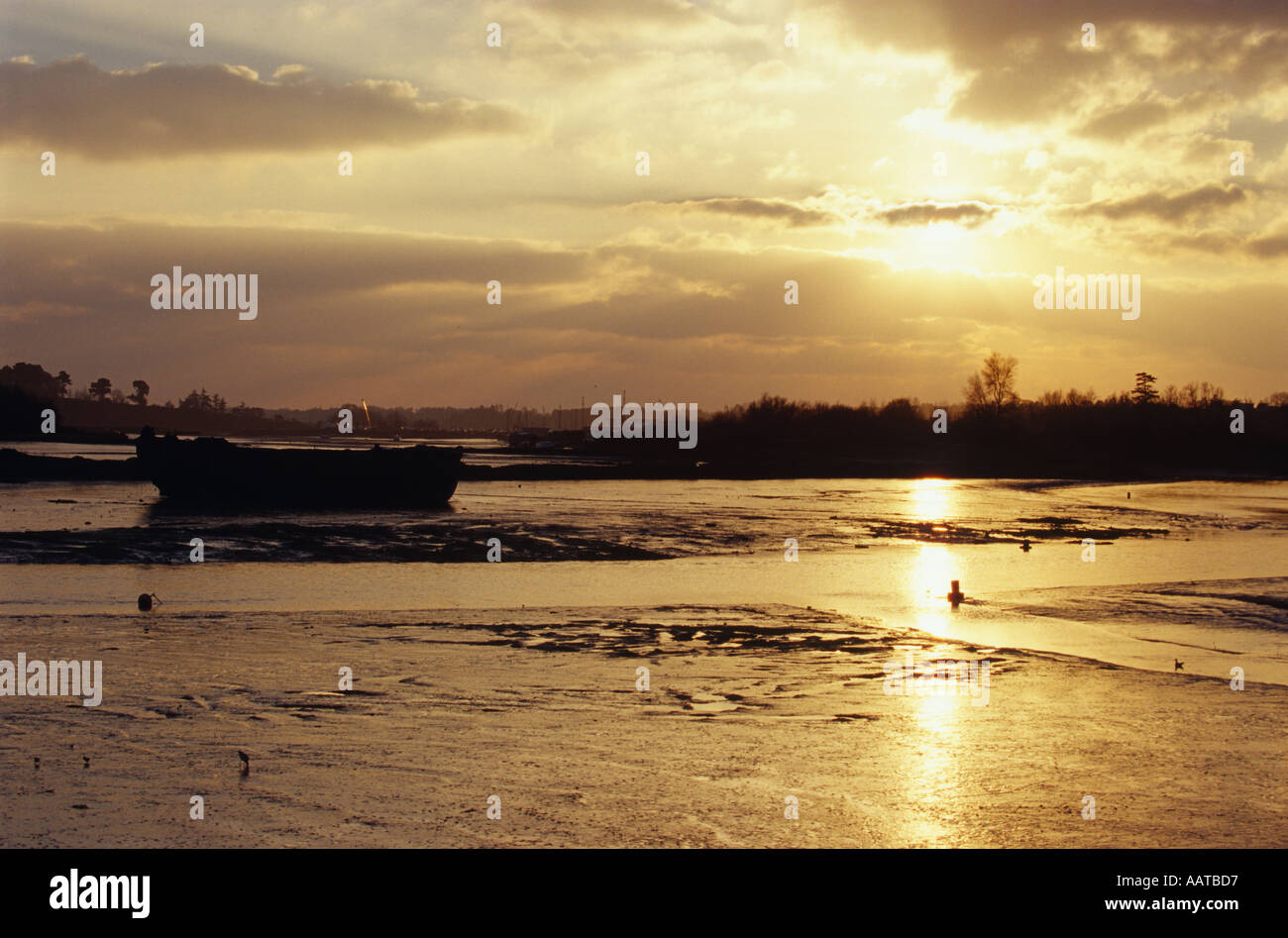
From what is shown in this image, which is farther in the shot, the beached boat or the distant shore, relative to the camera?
the distant shore

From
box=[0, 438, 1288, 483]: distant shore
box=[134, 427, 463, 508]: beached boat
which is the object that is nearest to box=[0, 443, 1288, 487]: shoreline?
box=[0, 438, 1288, 483]: distant shore

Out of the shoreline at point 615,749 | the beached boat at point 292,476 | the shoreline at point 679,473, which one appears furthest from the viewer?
the shoreline at point 679,473

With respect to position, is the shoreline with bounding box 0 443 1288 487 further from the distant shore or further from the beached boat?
the beached boat

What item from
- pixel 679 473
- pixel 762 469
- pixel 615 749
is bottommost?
pixel 615 749

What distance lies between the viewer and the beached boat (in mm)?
46156

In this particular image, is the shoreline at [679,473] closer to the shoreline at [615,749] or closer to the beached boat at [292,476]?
the beached boat at [292,476]

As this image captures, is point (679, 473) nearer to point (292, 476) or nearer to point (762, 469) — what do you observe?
point (762, 469)

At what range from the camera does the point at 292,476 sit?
46.9m

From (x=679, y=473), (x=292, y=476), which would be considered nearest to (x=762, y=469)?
(x=679, y=473)

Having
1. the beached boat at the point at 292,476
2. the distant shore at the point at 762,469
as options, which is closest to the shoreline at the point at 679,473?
the distant shore at the point at 762,469

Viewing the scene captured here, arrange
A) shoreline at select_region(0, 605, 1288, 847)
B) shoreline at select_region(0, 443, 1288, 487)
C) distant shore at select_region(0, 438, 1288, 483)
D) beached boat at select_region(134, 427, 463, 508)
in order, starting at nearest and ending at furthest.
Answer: shoreline at select_region(0, 605, 1288, 847)
beached boat at select_region(134, 427, 463, 508)
shoreline at select_region(0, 443, 1288, 487)
distant shore at select_region(0, 438, 1288, 483)

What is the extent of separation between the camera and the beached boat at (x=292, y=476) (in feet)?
151

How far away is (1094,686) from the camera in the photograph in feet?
42.2
